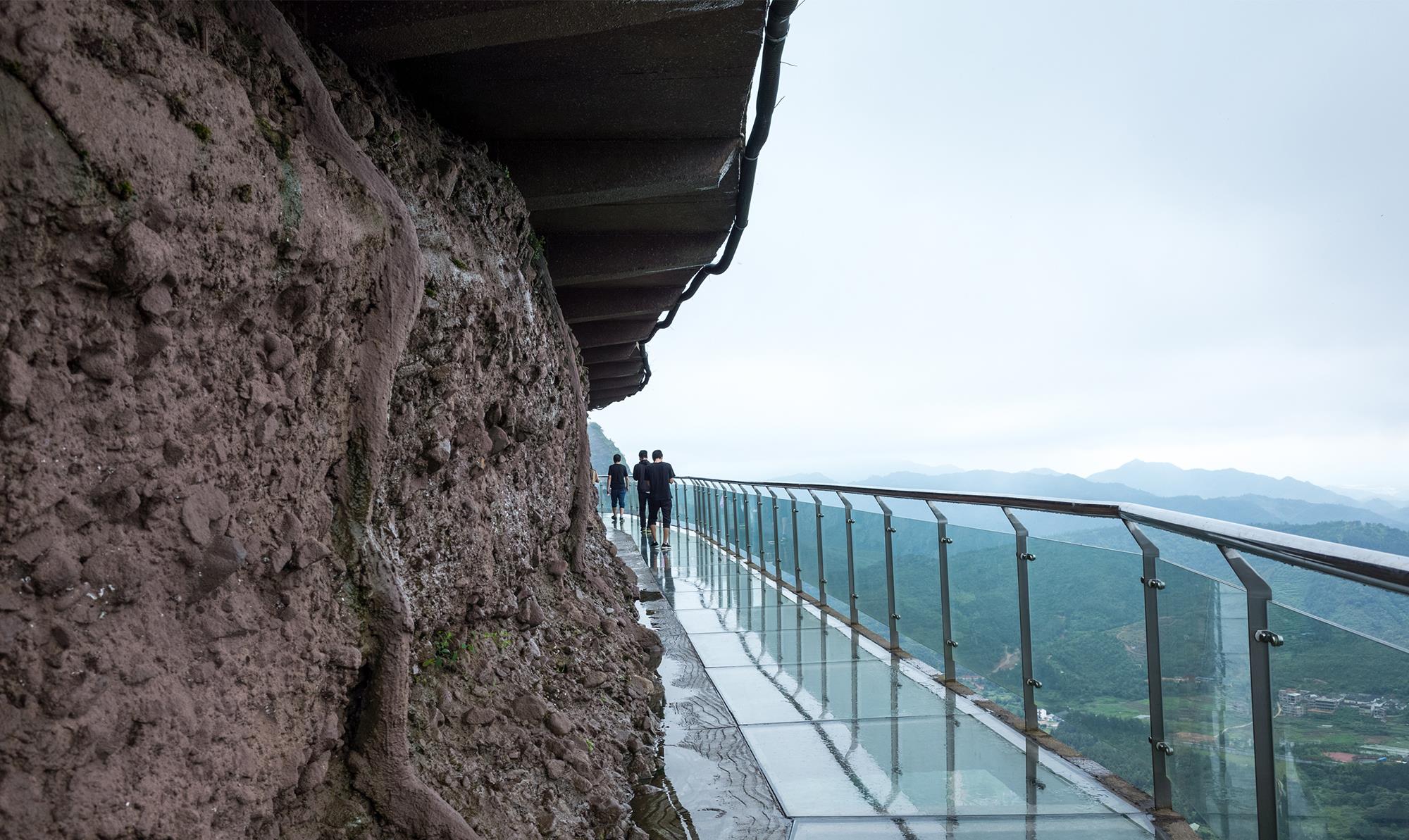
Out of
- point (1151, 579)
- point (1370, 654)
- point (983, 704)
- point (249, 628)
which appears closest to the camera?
point (249, 628)

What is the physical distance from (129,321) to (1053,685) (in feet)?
11.8

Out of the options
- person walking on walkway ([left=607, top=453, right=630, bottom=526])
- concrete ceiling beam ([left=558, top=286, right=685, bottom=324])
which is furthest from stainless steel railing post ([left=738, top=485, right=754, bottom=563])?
person walking on walkway ([left=607, top=453, right=630, bottom=526])

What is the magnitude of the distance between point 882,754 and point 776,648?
2141 mm

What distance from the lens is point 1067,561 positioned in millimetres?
3658

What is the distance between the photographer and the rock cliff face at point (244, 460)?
1417mm

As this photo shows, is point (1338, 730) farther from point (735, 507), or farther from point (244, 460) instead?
point (735, 507)

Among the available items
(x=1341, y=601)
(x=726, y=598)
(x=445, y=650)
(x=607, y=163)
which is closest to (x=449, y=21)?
(x=607, y=163)

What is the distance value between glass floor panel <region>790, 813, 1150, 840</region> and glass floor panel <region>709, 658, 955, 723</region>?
1165 millimetres

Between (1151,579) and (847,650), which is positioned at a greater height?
(1151,579)

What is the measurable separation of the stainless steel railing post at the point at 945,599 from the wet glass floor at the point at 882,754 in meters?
0.15

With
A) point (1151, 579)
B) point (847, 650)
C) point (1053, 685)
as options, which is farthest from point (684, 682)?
point (1151, 579)

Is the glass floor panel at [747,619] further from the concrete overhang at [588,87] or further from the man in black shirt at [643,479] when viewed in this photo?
the man in black shirt at [643,479]

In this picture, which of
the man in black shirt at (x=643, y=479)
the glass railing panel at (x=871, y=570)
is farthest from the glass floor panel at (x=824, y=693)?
the man in black shirt at (x=643, y=479)

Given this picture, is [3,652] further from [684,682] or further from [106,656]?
[684,682]
